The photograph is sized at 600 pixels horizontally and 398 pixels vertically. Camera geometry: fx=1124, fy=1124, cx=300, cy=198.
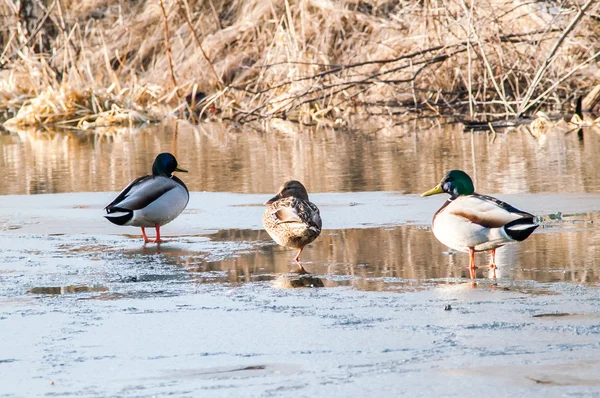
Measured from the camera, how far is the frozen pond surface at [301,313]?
381 cm

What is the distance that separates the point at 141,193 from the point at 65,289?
163 centimetres

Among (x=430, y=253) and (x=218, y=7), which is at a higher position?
(x=218, y=7)

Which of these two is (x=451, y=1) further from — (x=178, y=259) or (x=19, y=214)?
(x=178, y=259)

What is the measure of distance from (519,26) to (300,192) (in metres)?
9.87

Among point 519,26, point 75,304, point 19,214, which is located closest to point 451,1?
point 519,26

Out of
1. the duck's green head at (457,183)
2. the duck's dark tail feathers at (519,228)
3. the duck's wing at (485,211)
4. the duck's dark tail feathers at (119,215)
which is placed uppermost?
the duck's green head at (457,183)

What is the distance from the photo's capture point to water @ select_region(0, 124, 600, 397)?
3857 mm

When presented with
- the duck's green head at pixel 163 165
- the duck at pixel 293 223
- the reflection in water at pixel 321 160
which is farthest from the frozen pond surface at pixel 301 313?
the reflection in water at pixel 321 160

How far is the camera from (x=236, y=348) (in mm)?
4273

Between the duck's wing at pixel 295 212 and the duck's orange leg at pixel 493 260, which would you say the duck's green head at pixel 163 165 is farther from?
the duck's orange leg at pixel 493 260

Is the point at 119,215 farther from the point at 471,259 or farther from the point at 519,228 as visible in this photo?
the point at 519,228

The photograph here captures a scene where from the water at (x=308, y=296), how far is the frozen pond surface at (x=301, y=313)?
0.01 metres

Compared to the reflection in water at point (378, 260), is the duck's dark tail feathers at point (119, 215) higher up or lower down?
higher up

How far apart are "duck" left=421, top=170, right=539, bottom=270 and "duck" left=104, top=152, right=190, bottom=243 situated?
6.71 feet
